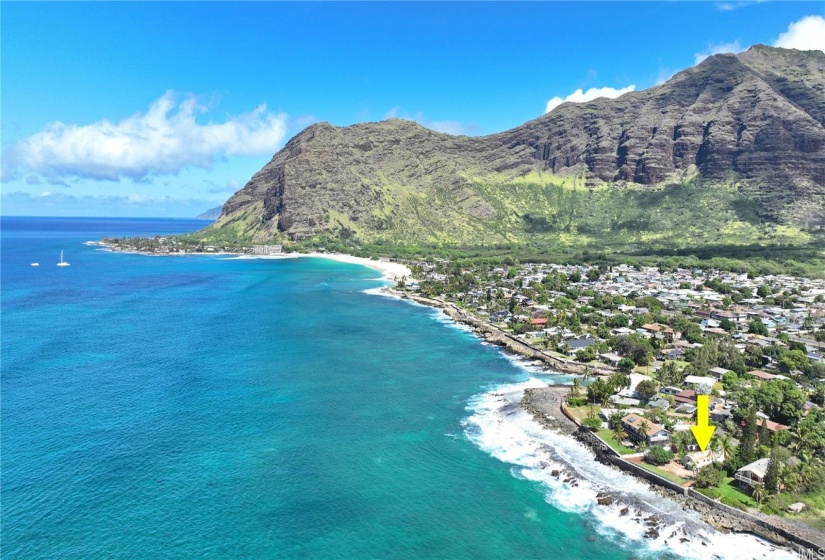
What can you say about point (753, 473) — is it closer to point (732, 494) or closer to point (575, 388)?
point (732, 494)

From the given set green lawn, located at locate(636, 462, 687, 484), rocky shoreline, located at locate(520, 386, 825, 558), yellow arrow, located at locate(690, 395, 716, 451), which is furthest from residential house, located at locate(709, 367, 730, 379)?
green lawn, located at locate(636, 462, 687, 484)

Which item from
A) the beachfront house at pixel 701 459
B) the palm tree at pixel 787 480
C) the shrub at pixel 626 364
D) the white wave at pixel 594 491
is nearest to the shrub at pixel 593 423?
the white wave at pixel 594 491

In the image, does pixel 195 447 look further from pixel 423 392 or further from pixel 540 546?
Answer: pixel 540 546

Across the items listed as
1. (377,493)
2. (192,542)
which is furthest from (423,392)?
(192,542)

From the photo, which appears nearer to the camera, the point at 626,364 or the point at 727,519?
the point at 727,519

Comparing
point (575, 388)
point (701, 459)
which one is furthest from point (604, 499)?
point (575, 388)

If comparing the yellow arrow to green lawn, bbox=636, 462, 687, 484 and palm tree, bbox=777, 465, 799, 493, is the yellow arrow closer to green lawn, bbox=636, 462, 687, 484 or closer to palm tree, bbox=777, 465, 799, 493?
green lawn, bbox=636, 462, 687, 484

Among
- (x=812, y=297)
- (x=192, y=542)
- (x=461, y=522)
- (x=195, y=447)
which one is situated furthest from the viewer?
(x=812, y=297)

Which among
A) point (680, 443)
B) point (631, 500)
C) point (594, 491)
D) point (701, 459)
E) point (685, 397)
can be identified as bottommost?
point (594, 491)
